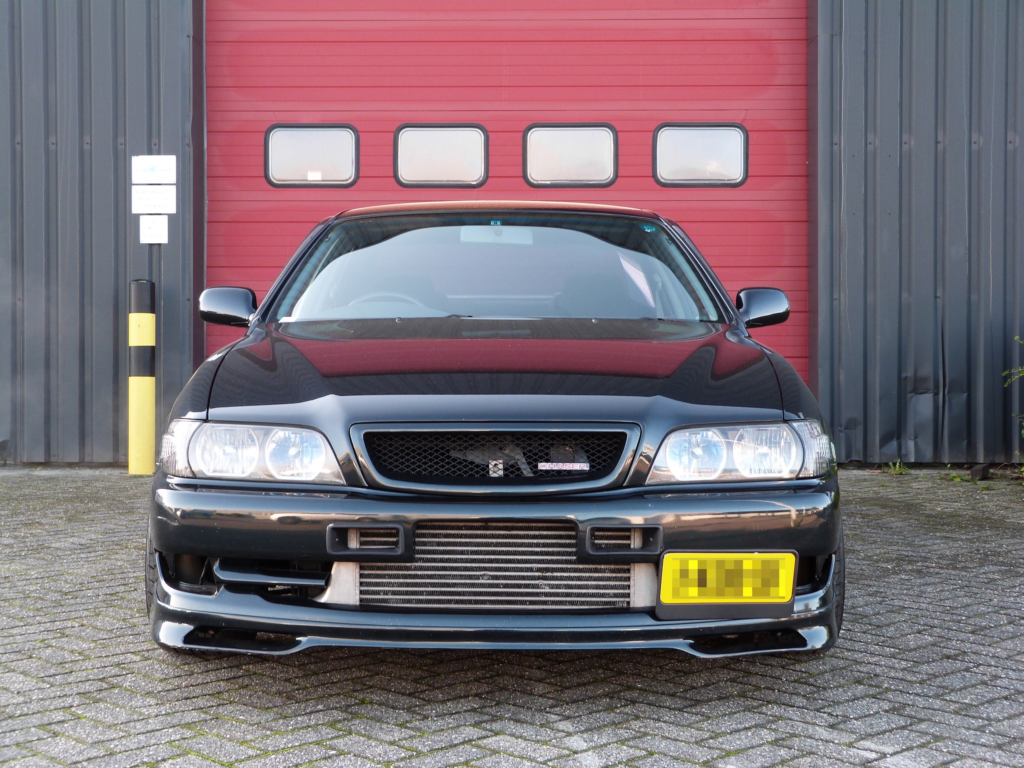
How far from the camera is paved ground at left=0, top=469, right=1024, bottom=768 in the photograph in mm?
2471

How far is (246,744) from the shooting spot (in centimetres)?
250

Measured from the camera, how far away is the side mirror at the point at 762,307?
3.78 m

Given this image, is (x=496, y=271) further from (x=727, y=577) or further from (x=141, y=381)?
(x=141, y=381)

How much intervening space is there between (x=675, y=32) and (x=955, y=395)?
11.2 feet

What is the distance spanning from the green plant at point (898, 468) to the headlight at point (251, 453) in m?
6.04

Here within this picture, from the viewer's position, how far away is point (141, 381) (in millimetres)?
7590

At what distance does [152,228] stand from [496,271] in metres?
4.63

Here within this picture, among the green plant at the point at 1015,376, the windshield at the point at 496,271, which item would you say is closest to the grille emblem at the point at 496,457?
the windshield at the point at 496,271

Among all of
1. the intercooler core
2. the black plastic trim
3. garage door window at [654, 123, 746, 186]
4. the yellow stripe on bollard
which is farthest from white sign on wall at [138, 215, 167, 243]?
the intercooler core

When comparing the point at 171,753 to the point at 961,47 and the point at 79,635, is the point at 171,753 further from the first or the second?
the point at 961,47

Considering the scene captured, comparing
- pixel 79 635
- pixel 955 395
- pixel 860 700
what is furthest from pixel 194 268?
pixel 860 700

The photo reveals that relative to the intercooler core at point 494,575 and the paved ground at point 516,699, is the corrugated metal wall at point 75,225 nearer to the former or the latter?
the paved ground at point 516,699

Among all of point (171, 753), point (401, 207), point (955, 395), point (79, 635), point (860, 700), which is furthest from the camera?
point (955, 395)

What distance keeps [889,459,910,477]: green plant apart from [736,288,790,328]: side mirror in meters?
4.31
